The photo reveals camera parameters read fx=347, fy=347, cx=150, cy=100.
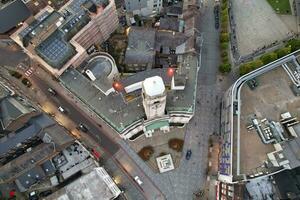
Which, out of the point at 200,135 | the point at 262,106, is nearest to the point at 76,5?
the point at 200,135

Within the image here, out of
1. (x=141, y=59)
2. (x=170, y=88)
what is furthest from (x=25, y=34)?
(x=170, y=88)

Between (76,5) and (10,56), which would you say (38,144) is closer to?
(10,56)

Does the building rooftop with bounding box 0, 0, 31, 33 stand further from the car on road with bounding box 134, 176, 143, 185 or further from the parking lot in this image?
the parking lot

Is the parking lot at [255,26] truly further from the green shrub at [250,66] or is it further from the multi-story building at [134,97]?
the multi-story building at [134,97]

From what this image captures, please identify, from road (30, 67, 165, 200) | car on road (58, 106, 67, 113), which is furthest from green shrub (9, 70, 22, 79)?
car on road (58, 106, 67, 113)

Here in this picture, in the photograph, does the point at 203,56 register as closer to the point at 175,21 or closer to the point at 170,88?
the point at 175,21

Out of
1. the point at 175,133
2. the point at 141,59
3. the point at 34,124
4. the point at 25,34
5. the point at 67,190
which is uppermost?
the point at 25,34
